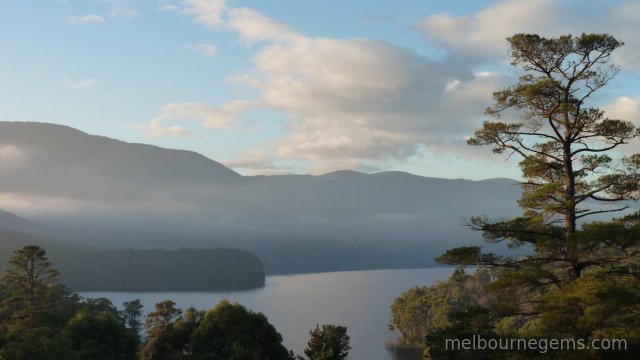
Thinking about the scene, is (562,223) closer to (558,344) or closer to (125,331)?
(558,344)

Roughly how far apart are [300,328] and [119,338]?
93552mm

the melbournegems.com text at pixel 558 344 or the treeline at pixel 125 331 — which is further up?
the melbournegems.com text at pixel 558 344

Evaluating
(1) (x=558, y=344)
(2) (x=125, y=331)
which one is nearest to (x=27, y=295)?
(2) (x=125, y=331)

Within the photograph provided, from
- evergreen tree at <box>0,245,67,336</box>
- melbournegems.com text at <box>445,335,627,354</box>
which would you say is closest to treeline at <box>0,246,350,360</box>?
evergreen tree at <box>0,245,67,336</box>

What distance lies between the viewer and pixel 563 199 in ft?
62.6

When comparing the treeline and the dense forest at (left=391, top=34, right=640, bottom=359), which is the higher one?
the dense forest at (left=391, top=34, right=640, bottom=359)

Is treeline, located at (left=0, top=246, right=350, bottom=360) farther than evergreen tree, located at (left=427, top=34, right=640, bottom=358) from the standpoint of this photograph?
Yes

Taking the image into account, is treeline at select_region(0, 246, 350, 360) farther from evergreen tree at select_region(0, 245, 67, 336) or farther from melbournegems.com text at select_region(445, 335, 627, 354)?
melbournegems.com text at select_region(445, 335, 627, 354)

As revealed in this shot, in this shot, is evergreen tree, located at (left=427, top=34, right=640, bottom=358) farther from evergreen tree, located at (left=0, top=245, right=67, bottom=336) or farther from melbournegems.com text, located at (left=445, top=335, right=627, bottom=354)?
evergreen tree, located at (left=0, top=245, right=67, bottom=336)

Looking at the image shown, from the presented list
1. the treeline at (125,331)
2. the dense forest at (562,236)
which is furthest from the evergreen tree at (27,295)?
the dense forest at (562,236)

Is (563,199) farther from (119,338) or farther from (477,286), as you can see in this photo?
(477,286)

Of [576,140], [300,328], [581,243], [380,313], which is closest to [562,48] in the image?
[576,140]

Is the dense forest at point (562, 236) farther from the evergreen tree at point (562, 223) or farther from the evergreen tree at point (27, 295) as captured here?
the evergreen tree at point (27, 295)

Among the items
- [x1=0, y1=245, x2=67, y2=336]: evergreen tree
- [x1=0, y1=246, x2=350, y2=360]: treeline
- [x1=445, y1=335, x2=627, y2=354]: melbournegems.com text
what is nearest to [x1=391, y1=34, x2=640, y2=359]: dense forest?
[x1=445, y1=335, x2=627, y2=354]: melbournegems.com text
